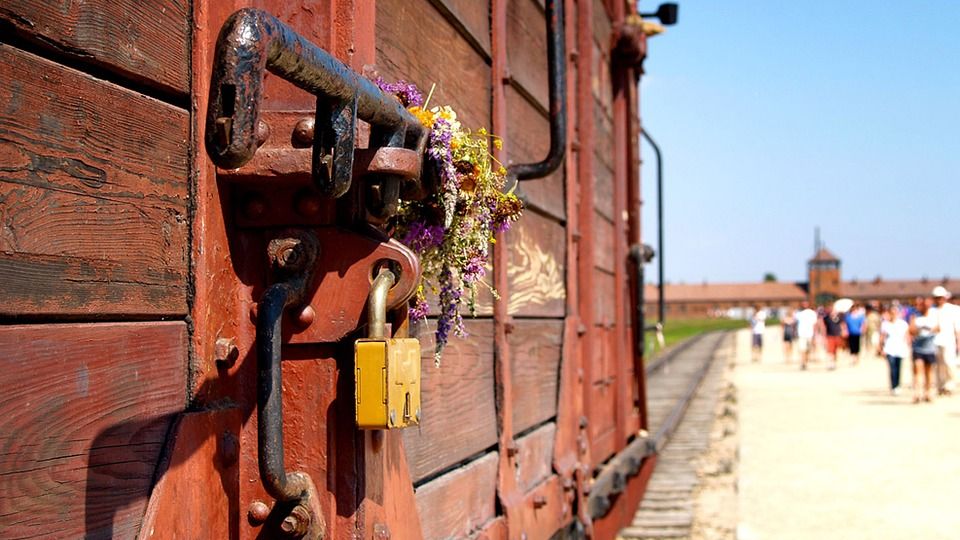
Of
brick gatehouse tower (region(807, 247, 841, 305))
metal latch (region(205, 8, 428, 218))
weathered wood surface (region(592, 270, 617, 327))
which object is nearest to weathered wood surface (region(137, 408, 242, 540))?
metal latch (region(205, 8, 428, 218))

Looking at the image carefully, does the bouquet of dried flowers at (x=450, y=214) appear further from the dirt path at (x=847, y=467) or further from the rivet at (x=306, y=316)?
the dirt path at (x=847, y=467)

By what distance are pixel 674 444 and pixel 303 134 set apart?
11017 millimetres

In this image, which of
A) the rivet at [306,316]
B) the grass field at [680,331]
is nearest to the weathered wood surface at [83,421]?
the rivet at [306,316]

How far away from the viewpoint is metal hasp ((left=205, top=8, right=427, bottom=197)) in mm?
1422

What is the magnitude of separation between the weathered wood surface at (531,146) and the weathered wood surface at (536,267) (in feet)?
0.28

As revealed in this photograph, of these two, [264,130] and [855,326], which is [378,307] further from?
[855,326]

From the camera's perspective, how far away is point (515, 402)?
13.2ft

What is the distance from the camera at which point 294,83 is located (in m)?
1.62

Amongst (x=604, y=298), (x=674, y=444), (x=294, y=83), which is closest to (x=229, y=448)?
(x=294, y=83)

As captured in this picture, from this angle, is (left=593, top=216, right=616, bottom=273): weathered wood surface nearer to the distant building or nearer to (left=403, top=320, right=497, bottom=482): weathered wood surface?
(left=403, top=320, right=497, bottom=482): weathered wood surface

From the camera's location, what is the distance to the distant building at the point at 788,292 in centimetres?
12825

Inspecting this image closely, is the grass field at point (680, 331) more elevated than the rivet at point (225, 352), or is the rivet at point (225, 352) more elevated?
the rivet at point (225, 352)

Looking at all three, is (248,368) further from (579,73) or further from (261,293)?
(579,73)

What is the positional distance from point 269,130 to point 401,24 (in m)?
0.77
